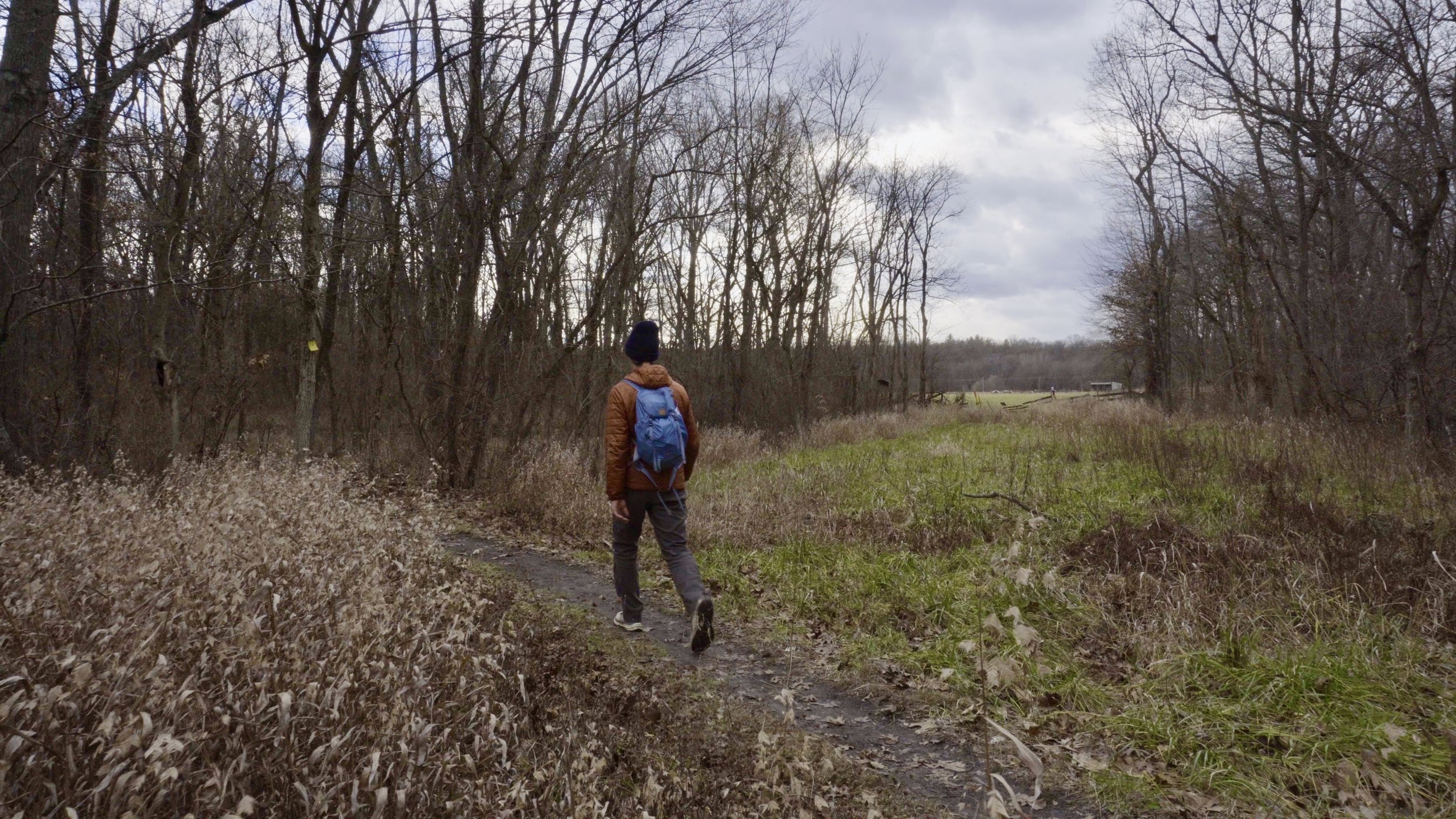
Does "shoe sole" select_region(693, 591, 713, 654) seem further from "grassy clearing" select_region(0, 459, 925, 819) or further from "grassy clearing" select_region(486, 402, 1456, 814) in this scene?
"grassy clearing" select_region(486, 402, 1456, 814)

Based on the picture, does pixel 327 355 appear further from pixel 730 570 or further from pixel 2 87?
pixel 730 570

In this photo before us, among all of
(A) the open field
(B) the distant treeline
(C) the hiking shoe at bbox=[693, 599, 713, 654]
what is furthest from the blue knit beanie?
(B) the distant treeline

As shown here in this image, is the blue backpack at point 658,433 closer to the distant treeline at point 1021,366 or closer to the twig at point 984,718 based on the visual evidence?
the twig at point 984,718

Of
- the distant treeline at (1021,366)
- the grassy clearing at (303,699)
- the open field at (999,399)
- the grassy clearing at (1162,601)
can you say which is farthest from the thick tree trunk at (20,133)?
the distant treeline at (1021,366)

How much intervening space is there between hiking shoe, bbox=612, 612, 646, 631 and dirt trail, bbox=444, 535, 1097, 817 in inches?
2.0

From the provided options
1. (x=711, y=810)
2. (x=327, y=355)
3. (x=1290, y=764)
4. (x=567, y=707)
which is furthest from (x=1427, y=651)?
(x=327, y=355)

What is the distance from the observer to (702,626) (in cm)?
521

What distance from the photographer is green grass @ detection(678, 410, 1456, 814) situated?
3715 millimetres

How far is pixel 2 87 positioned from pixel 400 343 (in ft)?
19.9

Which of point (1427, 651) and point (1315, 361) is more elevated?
point (1315, 361)

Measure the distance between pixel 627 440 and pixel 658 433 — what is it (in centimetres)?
24

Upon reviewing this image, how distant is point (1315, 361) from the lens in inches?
498

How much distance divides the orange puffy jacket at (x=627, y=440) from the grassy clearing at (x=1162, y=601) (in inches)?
70.5

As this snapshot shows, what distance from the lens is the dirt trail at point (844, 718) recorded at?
12.3 feet
